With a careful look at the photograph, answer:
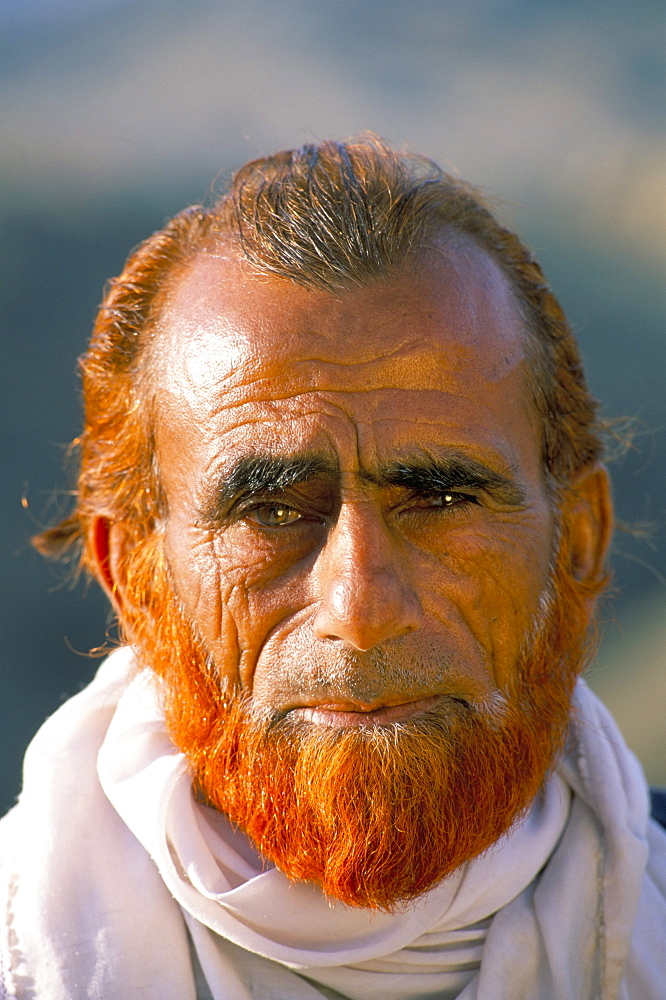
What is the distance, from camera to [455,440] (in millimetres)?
1952

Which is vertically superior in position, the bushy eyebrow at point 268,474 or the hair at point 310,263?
the hair at point 310,263

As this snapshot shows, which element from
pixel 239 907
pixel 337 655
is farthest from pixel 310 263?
pixel 239 907

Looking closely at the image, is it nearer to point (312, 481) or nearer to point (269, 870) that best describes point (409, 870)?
point (269, 870)

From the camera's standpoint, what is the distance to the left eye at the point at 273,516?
198 centimetres

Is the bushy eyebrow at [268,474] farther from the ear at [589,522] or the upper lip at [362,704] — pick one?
the ear at [589,522]

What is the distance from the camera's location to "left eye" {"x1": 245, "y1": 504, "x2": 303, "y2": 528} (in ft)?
6.51

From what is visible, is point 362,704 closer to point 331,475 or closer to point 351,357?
point 331,475

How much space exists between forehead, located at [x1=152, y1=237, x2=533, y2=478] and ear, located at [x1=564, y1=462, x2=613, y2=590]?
353 millimetres

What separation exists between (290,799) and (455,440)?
76cm

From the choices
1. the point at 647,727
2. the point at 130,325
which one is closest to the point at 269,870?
the point at 130,325

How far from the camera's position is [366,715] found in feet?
6.06

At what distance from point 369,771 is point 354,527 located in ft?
1.48

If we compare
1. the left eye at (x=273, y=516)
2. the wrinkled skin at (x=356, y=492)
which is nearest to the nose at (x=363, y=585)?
the wrinkled skin at (x=356, y=492)

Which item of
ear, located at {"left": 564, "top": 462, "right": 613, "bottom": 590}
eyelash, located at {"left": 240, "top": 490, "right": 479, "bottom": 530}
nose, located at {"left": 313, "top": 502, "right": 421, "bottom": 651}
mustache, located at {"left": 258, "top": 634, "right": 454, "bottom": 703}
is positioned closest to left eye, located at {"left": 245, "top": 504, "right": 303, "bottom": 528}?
eyelash, located at {"left": 240, "top": 490, "right": 479, "bottom": 530}
